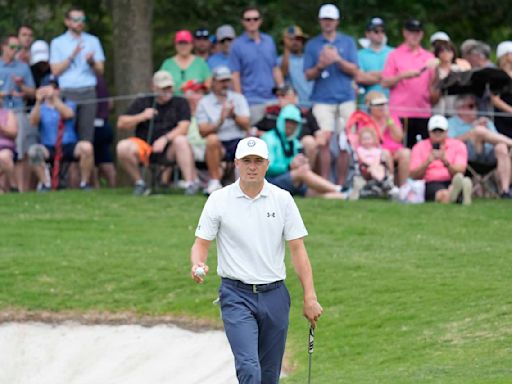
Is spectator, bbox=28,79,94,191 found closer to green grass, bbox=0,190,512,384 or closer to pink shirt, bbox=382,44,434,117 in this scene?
green grass, bbox=0,190,512,384

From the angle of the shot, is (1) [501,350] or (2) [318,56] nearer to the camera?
(1) [501,350]

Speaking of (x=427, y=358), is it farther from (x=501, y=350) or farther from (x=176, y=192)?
(x=176, y=192)

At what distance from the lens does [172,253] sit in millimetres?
16969

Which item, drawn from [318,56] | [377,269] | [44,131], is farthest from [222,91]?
[377,269]

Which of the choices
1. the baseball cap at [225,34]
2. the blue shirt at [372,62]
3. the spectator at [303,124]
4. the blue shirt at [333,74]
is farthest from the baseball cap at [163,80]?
the blue shirt at [372,62]

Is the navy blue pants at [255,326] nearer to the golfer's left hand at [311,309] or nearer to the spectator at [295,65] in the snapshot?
the golfer's left hand at [311,309]

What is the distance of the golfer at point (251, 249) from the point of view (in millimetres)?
9961

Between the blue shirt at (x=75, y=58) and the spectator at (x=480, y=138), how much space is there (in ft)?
16.5

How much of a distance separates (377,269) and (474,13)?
39.2 feet

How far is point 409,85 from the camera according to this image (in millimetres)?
20094

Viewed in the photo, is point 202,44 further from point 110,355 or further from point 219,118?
point 110,355

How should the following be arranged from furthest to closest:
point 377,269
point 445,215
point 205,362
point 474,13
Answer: point 474,13, point 445,215, point 377,269, point 205,362

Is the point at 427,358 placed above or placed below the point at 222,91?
below

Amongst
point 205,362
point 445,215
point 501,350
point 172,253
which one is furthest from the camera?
point 445,215
